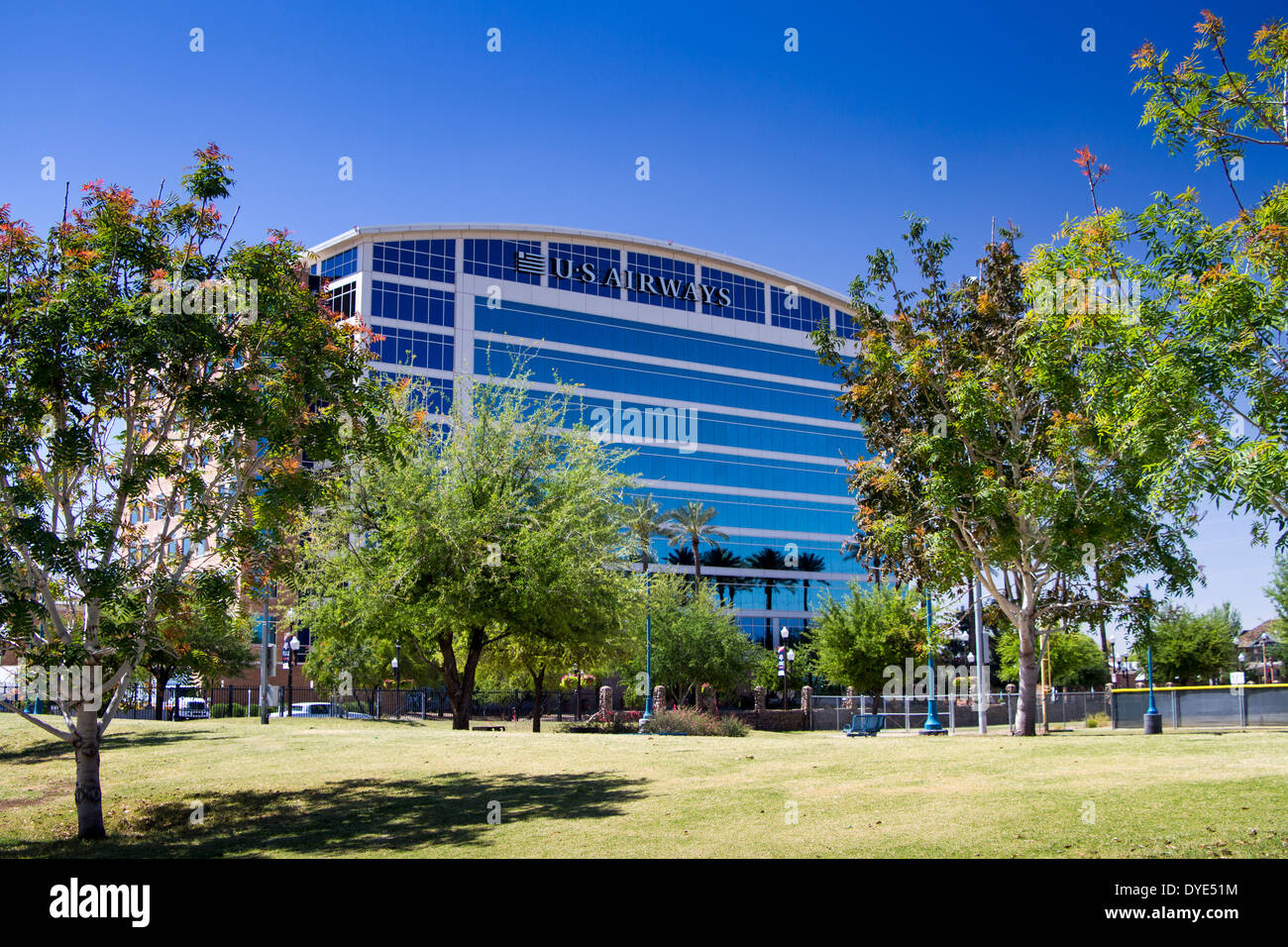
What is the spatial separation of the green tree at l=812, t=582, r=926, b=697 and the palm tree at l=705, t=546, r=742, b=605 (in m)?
24.7

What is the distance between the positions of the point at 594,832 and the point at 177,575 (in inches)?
270

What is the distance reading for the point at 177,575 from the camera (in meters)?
13.7

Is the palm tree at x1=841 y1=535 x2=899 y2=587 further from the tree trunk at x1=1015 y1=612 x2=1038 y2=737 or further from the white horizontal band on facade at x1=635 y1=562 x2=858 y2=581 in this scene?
the white horizontal band on facade at x1=635 y1=562 x2=858 y2=581

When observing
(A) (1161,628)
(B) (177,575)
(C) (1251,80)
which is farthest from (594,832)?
(A) (1161,628)

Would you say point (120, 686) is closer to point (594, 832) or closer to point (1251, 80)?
point (594, 832)

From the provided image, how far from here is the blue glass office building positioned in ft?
221

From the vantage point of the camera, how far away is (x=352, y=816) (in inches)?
533

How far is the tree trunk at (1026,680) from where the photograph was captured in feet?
84.2

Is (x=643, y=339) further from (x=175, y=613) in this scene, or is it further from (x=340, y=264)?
(x=175, y=613)

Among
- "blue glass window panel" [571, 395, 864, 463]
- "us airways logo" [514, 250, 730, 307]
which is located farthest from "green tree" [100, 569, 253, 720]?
"us airways logo" [514, 250, 730, 307]

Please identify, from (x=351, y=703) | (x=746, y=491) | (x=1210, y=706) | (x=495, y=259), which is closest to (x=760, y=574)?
(x=746, y=491)

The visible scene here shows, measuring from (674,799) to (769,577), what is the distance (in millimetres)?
66978
